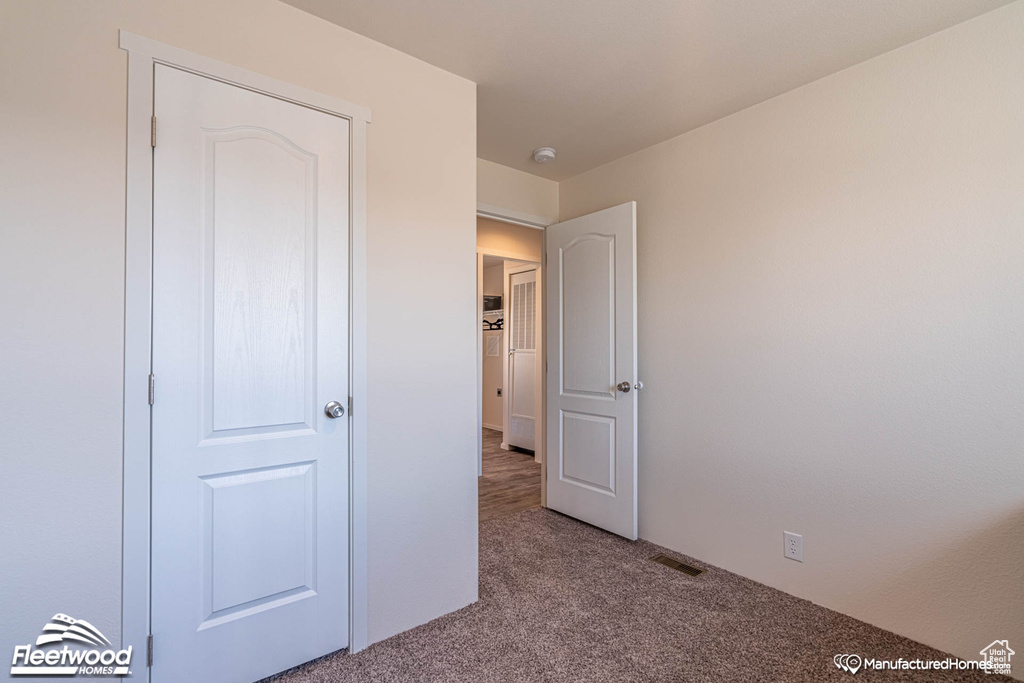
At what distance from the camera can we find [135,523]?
148cm

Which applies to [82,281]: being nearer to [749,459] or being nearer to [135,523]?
[135,523]

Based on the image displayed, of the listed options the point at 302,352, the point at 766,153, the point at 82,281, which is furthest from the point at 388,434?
the point at 766,153

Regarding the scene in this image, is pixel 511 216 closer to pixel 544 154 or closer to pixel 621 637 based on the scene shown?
pixel 544 154

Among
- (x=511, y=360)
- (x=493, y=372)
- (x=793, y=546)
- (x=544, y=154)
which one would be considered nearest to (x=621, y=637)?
(x=793, y=546)

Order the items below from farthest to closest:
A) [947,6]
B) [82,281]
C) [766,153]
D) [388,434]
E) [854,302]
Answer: [766,153] < [854,302] < [388,434] < [947,6] < [82,281]

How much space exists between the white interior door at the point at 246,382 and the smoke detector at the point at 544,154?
4.68 ft

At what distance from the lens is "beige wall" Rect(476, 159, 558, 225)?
3201 millimetres

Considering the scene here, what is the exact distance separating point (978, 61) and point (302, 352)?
108 inches

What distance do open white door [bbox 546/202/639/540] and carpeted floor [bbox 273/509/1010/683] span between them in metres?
0.56

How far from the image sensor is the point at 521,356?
19.7ft

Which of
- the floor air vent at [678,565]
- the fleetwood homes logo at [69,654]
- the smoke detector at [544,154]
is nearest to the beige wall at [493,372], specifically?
the smoke detector at [544,154]

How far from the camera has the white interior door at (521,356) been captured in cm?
570
